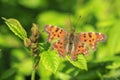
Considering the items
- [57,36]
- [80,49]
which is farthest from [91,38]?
[57,36]

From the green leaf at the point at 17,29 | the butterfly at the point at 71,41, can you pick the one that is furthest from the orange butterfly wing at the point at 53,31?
the green leaf at the point at 17,29

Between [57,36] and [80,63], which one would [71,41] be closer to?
[57,36]

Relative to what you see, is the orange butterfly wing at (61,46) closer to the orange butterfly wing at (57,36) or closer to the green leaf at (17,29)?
the orange butterfly wing at (57,36)

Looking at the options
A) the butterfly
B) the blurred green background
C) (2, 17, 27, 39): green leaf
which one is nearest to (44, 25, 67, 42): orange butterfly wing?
the butterfly

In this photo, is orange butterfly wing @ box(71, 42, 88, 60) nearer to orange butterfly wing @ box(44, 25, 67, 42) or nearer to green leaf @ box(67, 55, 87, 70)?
green leaf @ box(67, 55, 87, 70)

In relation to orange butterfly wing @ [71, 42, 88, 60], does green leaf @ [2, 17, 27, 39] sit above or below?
above


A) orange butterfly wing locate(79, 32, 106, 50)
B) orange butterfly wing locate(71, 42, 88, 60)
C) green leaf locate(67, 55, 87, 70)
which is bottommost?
green leaf locate(67, 55, 87, 70)

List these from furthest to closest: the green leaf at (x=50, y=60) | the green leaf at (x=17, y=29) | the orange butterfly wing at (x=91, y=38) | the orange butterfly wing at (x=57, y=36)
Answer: the orange butterfly wing at (x=91, y=38) < the orange butterfly wing at (x=57, y=36) < the green leaf at (x=17, y=29) < the green leaf at (x=50, y=60)
